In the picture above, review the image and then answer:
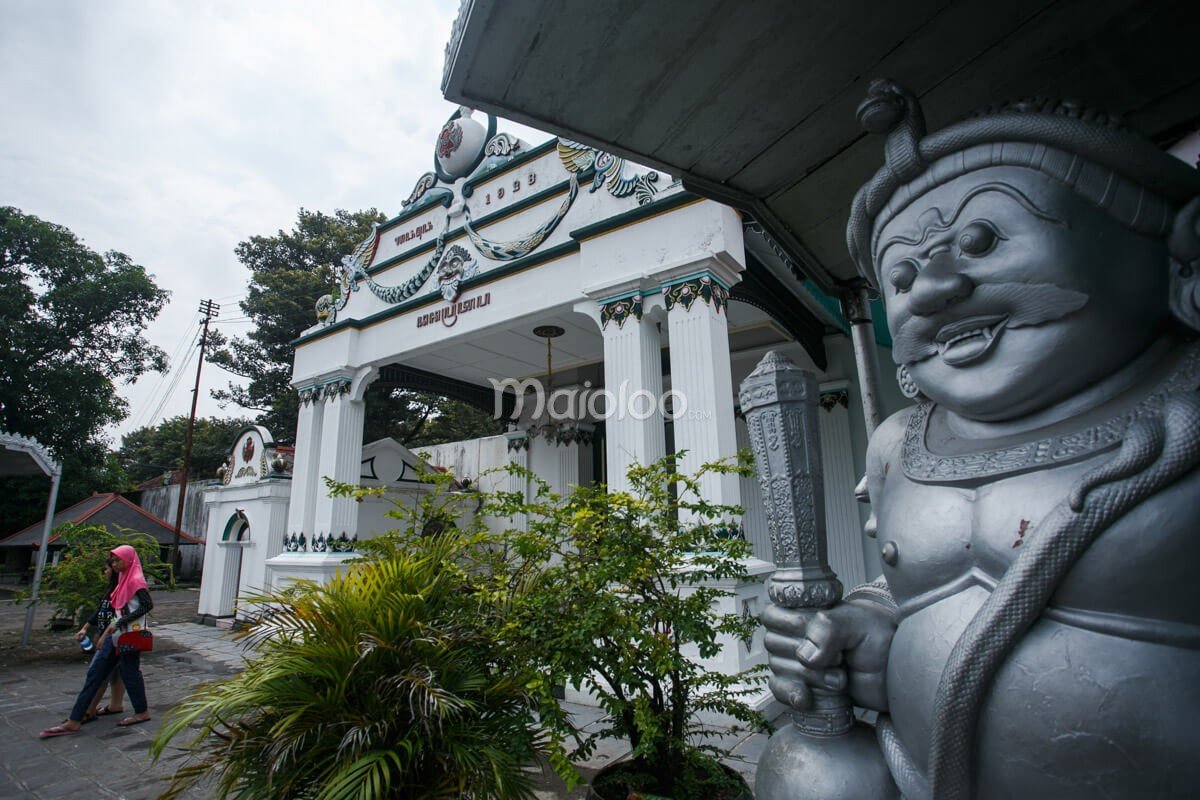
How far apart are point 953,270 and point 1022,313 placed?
0.49 feet

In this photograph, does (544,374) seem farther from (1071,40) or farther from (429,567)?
(1071,40)

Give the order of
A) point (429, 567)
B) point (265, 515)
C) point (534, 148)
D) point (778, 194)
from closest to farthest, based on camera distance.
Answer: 1. point (778, 194)
2. point (429, 567)
3. point (534, 148)
4. point (265, 515)

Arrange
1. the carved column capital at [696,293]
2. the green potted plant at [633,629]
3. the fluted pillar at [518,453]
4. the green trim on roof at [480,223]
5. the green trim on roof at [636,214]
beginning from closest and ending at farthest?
1. the green potted plant at [633,629]
2. the carved column capital at [696,293]
3. the green trim on roof at [636,214]
4. the green trim on roof at [480,223]
5. the fluted pillar at [518,453]

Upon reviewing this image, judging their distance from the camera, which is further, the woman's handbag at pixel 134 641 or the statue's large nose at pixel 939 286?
the woman's handbag at pixel 134 641

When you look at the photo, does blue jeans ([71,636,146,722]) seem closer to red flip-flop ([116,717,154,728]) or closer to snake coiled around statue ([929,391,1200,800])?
red flip-flop ([116,717,154,728])

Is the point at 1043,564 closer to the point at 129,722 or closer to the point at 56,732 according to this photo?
the point at 129,722

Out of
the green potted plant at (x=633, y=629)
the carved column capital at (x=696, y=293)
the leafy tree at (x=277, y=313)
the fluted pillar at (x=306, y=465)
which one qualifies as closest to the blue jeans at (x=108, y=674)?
the fluted pillar at (x=306, y=465)

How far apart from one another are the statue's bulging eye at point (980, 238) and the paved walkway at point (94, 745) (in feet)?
7.73

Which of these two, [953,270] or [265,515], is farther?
[265,515]

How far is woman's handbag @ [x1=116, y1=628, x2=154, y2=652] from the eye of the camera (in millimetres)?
4582

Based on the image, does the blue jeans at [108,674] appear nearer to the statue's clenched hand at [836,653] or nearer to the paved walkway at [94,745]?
the paved walkway at [94,745]

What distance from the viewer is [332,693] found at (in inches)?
93.8

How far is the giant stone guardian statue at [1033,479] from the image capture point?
0.97 m

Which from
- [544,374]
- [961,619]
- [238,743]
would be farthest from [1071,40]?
[544,374]
